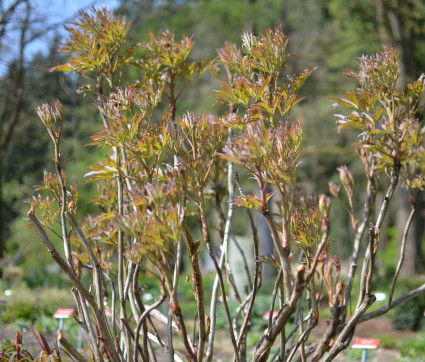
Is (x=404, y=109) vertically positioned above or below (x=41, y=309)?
above

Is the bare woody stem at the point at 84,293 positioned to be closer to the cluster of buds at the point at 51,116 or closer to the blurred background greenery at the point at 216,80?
the cluster of buds at the point at 51,116

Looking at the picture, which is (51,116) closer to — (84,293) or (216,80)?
(84,293)

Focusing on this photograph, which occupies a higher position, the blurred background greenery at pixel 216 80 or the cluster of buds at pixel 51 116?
the blurred background greenery at pixel 216 80

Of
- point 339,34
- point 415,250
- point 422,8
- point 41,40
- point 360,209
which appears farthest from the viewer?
point 360,209

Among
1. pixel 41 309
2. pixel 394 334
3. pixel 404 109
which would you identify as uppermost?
pixel 404 109

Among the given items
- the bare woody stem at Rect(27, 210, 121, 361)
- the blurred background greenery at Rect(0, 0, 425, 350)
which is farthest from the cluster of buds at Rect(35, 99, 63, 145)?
the blurred background greenery at Rect(0, 0, 425, 350)

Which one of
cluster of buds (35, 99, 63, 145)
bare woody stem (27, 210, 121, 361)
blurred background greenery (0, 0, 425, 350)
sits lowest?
bare woody stem (27, 210, 121, 361)

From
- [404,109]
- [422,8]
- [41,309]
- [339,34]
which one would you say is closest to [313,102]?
[339,34]

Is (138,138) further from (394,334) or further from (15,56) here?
(15,56)

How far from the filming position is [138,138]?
1.95m

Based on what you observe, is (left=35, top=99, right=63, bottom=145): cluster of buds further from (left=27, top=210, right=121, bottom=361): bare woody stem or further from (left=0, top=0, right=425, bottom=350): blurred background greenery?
(left=0, top=0, right=425, bottom=350): blurred background greenery

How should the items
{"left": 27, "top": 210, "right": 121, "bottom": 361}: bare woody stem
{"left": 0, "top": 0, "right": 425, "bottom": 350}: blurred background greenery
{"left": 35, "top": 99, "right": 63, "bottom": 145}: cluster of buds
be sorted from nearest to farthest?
{"left": 27, "top": 210, "right": 121, "bottom": 361}: bare woody stem
{"left": 35, "top": 99, "right": 63, "bottom": 145}: cluster of buds
{"left": 0, "top": 0, "right": 425, "bottom": 350}: blurred background greenery

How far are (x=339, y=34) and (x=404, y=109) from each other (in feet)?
39.9

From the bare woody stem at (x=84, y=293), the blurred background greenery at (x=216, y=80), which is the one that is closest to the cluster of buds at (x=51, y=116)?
the bare woody stem at (x=84, y=293)
